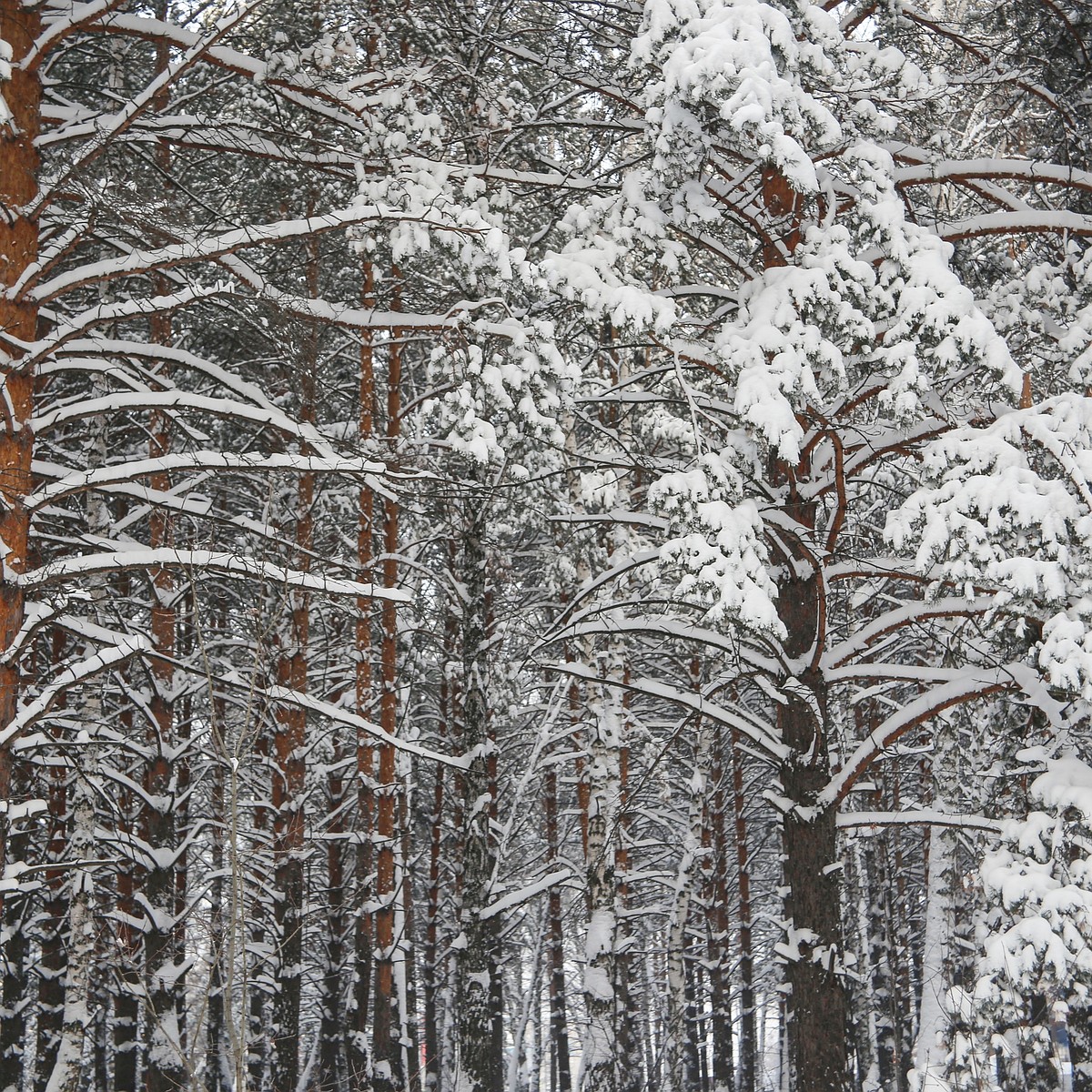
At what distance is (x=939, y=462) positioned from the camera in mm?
6148

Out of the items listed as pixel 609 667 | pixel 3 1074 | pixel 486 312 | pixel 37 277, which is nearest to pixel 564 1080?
pixel 3 1074

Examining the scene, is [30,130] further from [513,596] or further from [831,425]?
[513,596]

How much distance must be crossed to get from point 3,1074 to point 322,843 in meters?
8.18

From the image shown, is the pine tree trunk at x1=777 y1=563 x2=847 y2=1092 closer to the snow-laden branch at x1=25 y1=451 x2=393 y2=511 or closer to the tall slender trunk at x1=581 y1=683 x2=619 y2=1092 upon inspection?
the tall slender trunk at x1=581 y1=683 x2=619 y2=1092

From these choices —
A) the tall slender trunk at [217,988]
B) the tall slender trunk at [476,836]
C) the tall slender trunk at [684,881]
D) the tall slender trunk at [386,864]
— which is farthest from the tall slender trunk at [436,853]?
the tall slender trunk at [684,881]

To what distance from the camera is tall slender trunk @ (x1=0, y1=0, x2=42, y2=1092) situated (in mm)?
4395

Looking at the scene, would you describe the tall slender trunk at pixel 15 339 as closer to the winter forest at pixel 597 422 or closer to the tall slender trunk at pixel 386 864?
the winter forest at pixel 597 422

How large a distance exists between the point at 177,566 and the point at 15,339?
1294mm

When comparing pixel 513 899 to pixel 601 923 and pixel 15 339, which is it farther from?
pixel 15 339

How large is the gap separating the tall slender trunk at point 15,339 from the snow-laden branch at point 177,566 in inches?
6.7

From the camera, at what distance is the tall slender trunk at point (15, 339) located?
173 inches

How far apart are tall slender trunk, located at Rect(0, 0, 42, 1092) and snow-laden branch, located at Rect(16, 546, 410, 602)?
0.17 metres

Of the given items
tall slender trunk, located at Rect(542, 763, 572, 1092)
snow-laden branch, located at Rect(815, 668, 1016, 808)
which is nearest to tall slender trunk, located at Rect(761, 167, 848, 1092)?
snow-laden branch, located at Rect(815, 668, 1016, 808)

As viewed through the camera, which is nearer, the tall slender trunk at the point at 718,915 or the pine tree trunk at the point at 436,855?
the pine tree trunk at the point at 436,855
